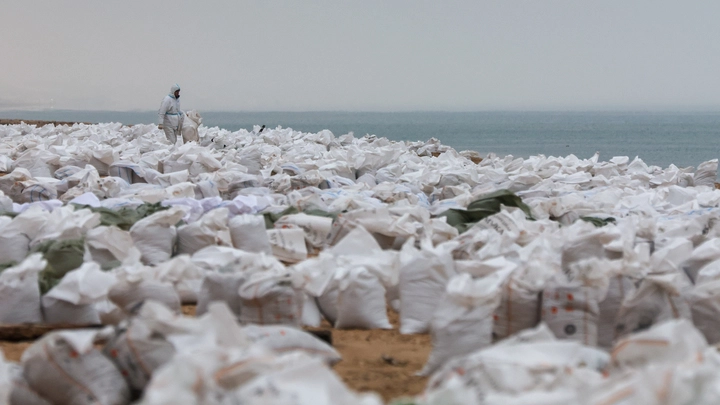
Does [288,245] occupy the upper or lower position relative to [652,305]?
lower

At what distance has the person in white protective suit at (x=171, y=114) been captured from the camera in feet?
40.6

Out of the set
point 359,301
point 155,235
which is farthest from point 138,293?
point 155,235

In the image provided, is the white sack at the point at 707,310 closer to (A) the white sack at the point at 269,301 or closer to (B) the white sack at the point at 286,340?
(B) the white sack at the point at 286,340

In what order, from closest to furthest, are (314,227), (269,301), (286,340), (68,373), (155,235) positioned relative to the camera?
(68,373)
(286,340)
(269,301)
(155,235)
(314,227)

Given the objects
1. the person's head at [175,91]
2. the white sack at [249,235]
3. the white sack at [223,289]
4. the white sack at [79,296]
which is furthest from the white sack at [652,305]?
the person's head at [175,91]

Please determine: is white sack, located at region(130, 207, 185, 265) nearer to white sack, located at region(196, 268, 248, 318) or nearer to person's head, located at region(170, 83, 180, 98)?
white sack, located at region(196, 268, 248, 318)

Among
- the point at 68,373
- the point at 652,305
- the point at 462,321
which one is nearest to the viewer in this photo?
the point at 68,373

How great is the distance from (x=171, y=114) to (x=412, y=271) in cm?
942

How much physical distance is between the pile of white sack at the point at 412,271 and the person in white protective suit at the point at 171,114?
557 cm

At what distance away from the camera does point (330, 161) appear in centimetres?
877

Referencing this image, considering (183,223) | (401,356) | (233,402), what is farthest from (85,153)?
(233,402)

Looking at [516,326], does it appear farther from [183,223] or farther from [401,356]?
[183,223]

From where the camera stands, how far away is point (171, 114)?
12.5 meters

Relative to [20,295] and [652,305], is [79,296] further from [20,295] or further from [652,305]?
[652,305]
